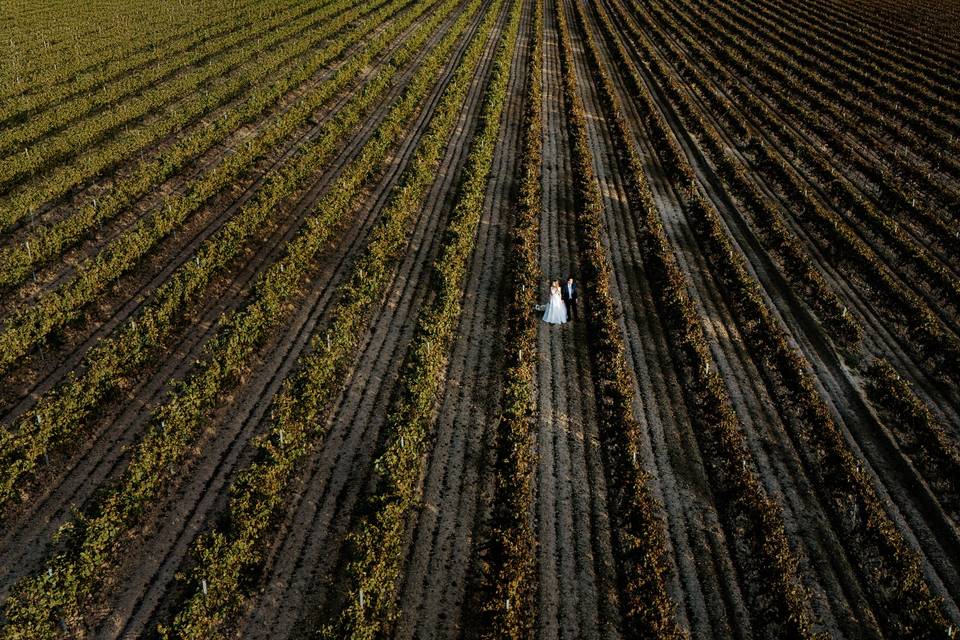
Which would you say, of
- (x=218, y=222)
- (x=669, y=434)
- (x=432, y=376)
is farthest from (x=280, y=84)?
(x=669, y=434)

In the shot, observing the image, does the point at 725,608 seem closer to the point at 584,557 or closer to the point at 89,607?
the point at 584,557

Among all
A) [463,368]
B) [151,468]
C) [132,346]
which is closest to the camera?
[151,468]


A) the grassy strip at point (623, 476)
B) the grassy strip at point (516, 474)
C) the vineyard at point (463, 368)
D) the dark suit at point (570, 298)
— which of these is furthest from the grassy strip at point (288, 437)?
the grassy strip at point (623, 476)

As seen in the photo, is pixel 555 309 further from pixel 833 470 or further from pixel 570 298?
pixel 833 470

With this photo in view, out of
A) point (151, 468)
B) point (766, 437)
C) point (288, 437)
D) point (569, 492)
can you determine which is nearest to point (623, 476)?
point (569, 492)

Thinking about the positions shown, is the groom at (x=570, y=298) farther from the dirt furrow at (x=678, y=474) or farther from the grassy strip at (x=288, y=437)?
the grassy strip at (x=288, y=437)

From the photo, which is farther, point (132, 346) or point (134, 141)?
point (134, 141)
